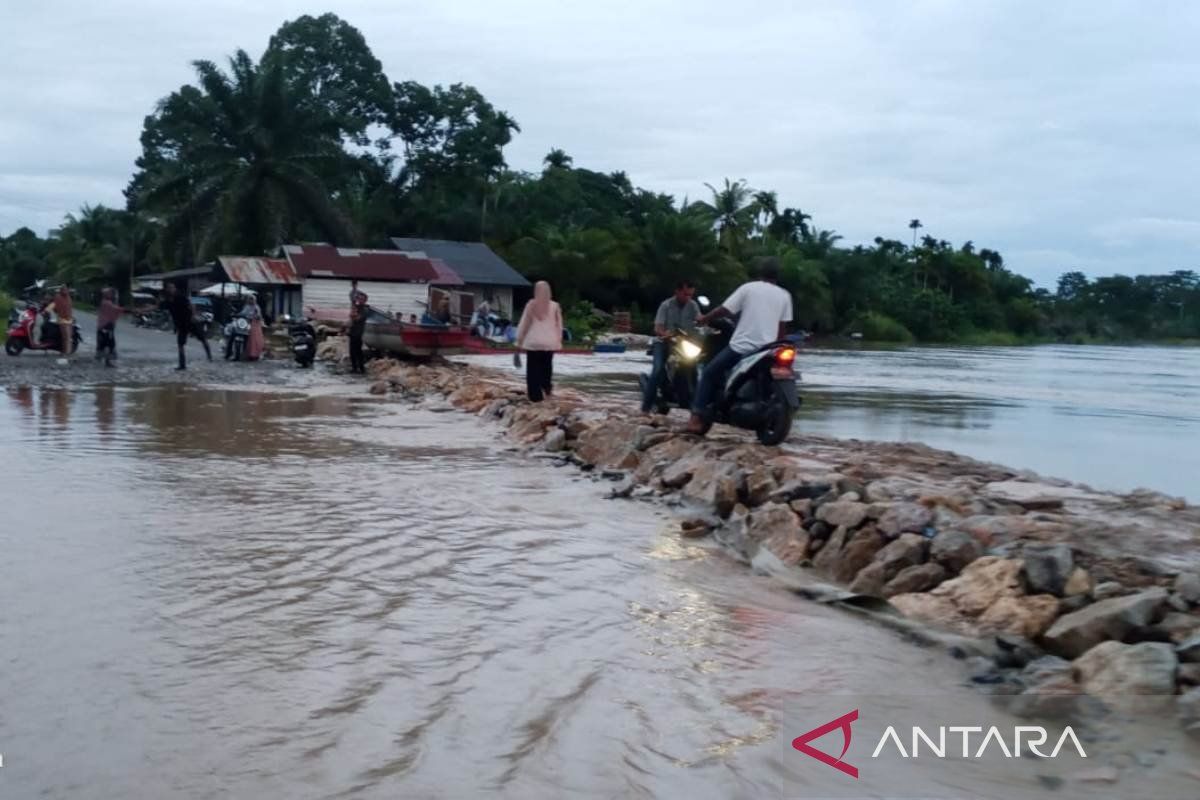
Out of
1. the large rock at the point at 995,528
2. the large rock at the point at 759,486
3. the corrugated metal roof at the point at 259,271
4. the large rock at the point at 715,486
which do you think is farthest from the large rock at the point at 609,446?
the corrugated metal roof at the point at 259,271

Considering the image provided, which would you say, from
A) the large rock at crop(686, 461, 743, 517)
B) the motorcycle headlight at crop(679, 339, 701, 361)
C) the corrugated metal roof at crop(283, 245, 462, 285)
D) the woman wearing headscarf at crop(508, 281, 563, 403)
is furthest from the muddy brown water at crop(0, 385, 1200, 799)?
the corrugated metal roof at crop(283, 245, 462, 285)

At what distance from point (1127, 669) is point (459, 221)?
5747cm

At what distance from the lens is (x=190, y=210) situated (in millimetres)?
43375

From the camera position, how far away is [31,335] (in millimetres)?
21344

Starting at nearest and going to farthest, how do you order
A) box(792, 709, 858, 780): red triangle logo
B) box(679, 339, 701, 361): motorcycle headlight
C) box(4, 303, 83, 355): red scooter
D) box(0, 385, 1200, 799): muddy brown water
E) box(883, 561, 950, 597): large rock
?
box(0, 385, 1200, 799): muddy brown water < box(792, 709, 858, 780): red triangle logo < box(883, 561, 950, 597): large rock < box(679, 339, 701, 361): motorcycle headlight < box(4, 303, 83, 355): red scooter

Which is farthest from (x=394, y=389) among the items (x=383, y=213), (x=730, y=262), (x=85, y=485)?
(x=383, y=213)

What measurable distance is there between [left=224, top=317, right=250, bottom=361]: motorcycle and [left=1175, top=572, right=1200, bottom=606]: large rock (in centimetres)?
2019

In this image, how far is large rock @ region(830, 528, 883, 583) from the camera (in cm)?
625

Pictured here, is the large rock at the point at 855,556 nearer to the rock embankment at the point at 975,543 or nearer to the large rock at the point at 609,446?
the rock embankment at the point at 975,543

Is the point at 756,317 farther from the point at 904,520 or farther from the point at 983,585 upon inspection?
the point at 983,585

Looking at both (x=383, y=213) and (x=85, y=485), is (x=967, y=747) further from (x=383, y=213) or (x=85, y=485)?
(x=383, y=213)

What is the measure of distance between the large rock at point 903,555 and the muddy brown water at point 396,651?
593 mm

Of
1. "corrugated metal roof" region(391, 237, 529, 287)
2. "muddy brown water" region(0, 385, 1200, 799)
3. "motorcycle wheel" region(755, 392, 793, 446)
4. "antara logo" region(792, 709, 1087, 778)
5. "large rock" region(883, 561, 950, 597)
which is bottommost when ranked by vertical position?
"antara logo" region(792, 709, 1087, 778)

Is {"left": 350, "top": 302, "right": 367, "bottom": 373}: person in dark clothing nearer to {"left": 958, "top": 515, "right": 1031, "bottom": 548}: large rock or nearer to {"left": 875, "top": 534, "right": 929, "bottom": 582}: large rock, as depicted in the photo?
{"left": 958, "top": 515, "right": 1031, "bottom": 548}: large rock
